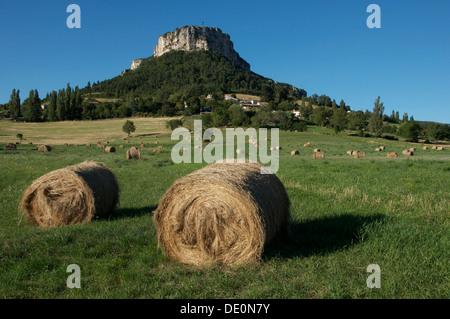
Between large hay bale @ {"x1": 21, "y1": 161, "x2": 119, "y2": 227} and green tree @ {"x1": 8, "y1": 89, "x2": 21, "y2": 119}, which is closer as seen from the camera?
large hay bale @ {"x1": 21, "y1": 161, "x2": 119, "y2": 227}

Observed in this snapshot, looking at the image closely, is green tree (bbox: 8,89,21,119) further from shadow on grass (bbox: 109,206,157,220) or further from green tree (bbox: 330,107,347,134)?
shadow on grass (bbox: 109,206,157,220)

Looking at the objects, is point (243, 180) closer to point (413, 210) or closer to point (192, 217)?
point (192, 217)

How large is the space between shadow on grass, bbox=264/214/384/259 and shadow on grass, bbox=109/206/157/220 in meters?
4.41

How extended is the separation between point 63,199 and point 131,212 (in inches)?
80.0

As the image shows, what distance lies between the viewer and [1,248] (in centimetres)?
653

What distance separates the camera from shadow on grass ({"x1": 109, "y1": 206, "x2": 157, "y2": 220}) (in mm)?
9898

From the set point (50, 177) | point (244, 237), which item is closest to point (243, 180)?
point (244, 237)

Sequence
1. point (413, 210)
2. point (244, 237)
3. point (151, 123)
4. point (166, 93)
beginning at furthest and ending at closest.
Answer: point (166, 93) < point (151, 123) < point (413, 210) < point (244, 237)

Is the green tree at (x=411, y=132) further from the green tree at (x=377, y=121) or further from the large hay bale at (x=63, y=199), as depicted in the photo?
the large hay bale at (x=63, y=199)

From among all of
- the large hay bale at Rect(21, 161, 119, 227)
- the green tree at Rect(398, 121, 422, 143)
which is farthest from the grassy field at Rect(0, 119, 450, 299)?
the green tree at Rect(398, 121, 422, 143)

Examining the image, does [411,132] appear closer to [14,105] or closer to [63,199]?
[63,199]

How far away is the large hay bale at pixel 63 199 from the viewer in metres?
9.31
